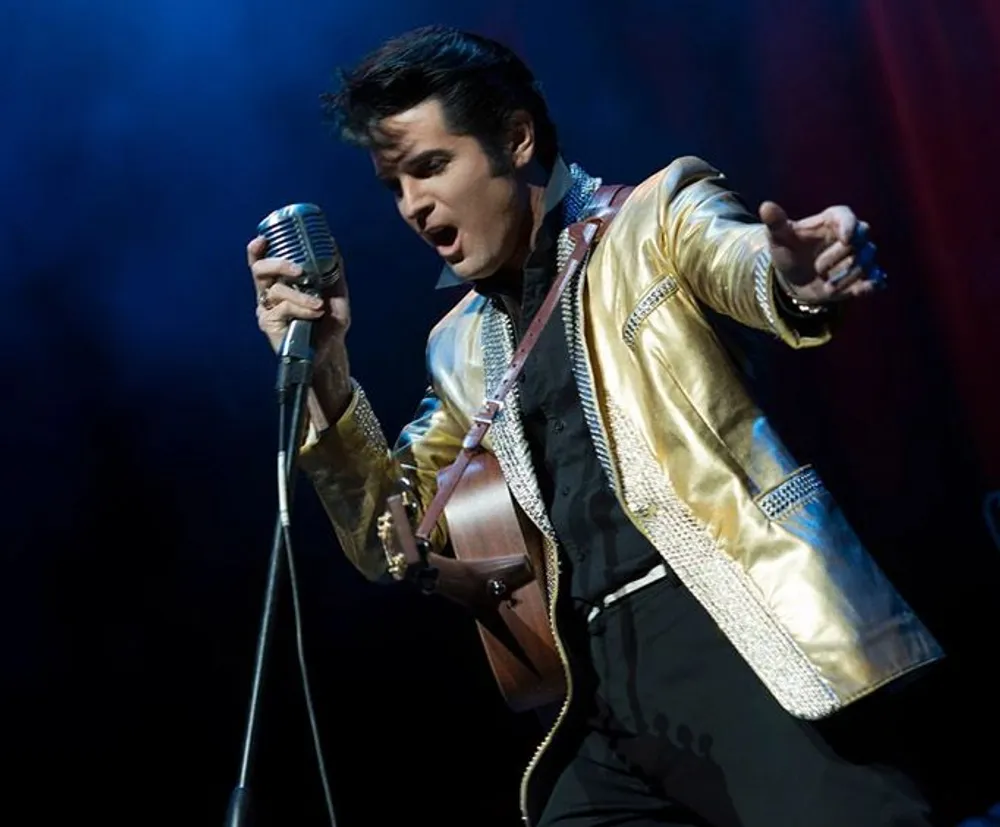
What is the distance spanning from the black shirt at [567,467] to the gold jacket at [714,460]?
38mm

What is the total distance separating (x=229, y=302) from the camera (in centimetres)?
437

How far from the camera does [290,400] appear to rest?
180 centimetres

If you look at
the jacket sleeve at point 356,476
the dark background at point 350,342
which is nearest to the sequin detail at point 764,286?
the jacket sleeve at point 356,476

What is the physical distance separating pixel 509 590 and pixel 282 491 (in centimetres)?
74

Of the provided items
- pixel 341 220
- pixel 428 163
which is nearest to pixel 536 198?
pixel 428 163

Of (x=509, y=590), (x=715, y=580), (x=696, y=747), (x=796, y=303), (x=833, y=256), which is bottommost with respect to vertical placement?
(x=696, y=747)

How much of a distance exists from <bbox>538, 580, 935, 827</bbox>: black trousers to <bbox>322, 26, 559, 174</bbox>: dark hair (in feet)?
3.20

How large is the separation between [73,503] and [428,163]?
2444 mm

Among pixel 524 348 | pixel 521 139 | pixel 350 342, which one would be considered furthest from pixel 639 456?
pixel 350 342

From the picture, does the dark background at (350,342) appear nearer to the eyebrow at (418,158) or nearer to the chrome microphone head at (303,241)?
the eyebrow at (418,158)

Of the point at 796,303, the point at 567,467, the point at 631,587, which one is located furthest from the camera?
the point at 567,467

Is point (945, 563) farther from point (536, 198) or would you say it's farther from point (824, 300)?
Result: point (824, 300)

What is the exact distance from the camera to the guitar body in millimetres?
2277

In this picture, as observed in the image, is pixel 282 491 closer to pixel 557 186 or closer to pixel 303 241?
pixel 303 241
